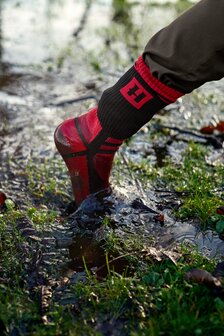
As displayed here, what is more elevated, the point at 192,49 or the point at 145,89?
the point at 192,49

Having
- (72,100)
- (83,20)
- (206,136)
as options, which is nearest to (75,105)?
(72,100)

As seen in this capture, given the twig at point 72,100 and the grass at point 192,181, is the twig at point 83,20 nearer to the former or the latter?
the twig at point 72,100

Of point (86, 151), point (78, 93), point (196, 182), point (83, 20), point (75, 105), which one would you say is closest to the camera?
point (86, 151)

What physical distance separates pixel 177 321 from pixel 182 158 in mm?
1670

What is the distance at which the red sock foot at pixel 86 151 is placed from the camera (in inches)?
102

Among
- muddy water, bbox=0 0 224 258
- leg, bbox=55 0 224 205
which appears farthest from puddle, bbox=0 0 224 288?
leg, bbox=55 0 224 205

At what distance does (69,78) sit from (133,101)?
245 centimetres

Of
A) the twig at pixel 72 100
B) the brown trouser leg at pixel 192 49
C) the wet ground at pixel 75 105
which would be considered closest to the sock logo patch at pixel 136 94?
the brown trouser leg at pixel 192 49

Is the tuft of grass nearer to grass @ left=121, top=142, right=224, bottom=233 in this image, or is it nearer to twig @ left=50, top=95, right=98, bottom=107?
grass @ left=121, top=142, right=224, bottom=233

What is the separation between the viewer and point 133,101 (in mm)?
2418

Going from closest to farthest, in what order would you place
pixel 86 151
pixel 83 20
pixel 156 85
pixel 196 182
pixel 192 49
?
pixel 192 49
pixel 156 85
pixel 86 151
pixel 196 182
pixel 83 20

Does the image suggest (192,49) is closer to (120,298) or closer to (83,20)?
(120,298)

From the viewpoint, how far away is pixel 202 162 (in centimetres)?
319

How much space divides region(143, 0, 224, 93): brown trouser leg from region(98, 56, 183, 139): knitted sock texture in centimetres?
7
